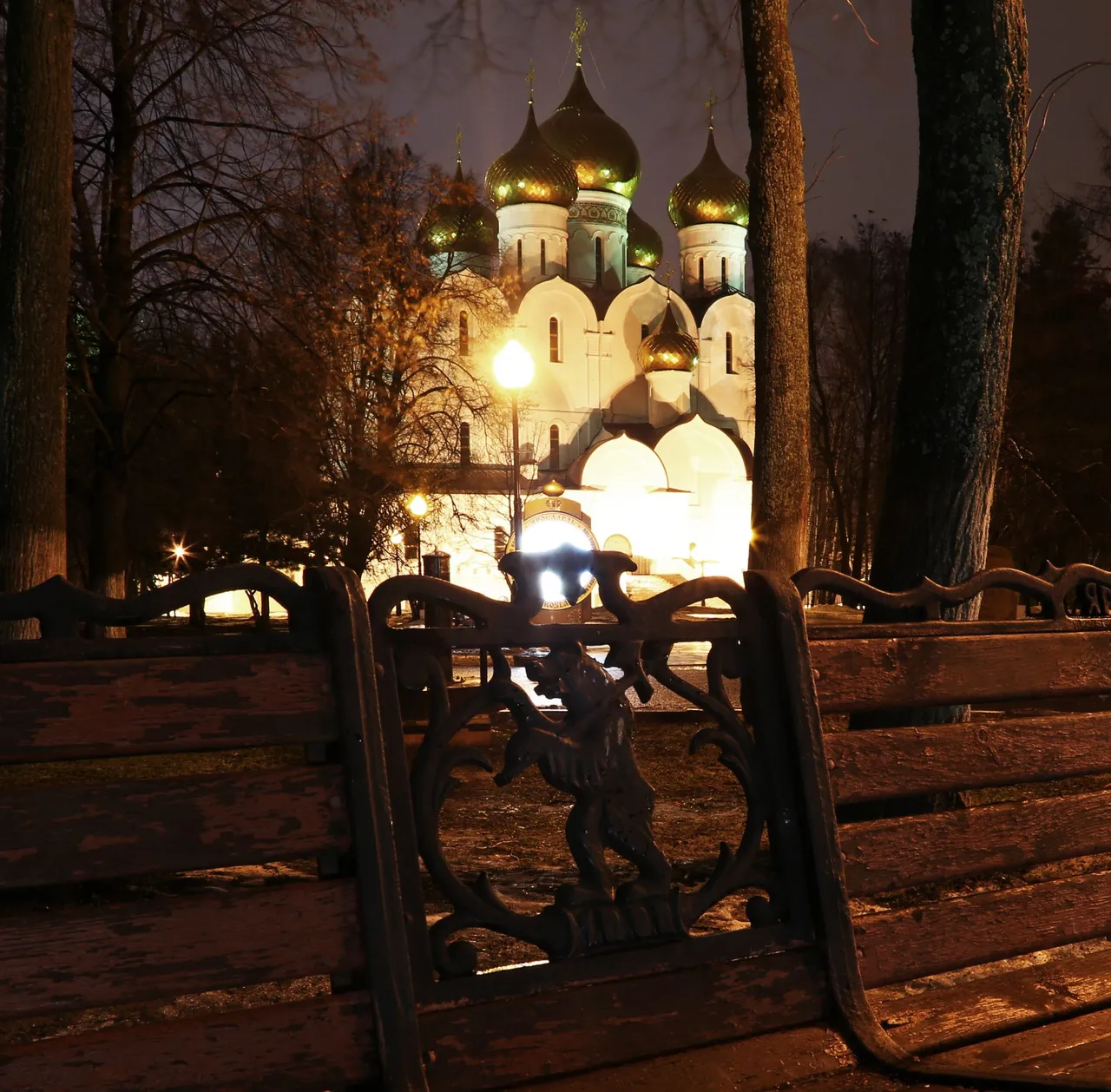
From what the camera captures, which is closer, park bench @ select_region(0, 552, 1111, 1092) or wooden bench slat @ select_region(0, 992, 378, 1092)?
wooden bench slat @ select_region(0, 992, 378, 1092)

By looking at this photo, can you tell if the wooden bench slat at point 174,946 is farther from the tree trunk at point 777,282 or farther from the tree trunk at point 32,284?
the tree trunk at point 777,282

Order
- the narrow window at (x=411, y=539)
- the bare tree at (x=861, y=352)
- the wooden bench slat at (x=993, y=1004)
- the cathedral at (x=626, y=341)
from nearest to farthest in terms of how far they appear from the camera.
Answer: the wooden bench slat at (x=993, y=1004) < the narrow window at (x=411, y=539) < the bare tree at (x=861, y=352) < the cathedral at (x=626, y=341)

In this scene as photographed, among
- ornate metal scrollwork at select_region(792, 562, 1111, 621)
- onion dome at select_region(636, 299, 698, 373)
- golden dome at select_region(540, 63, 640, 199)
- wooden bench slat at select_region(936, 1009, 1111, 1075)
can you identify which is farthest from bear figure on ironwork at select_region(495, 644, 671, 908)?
golden dome at select_region(540, 63, 640, 199)

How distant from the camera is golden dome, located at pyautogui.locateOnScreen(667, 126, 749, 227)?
2265 inches

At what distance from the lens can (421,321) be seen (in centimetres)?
1705

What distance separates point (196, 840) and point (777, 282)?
689cm

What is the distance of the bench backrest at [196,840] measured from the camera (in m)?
1.98

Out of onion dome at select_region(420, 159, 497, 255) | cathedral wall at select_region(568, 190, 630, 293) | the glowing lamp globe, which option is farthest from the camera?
cathedral wall at select_region(568, 190, 630, 293)

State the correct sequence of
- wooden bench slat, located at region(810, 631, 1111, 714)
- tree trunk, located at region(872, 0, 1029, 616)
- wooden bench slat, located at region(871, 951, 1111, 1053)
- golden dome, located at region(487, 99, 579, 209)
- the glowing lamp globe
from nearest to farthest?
wooden bench slat, located at region(871, 951, 1111, 1053), wooden bench slat, located at region(810, 631, 1111, 714), tree trunk, located at region(872, 0, 1029, 616), the glowing lamp globe, golden dome, located at region(487, 99, 579, 209)

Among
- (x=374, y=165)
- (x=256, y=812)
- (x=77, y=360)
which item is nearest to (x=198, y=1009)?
(x=256, y=812)

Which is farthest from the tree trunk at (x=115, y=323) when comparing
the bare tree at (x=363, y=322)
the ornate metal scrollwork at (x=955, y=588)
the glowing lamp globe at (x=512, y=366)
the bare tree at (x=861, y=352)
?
the bare tree at (x=861, y=352)

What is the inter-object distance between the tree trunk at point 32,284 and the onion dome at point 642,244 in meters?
52.7

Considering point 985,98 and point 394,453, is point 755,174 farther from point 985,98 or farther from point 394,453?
point 394,453

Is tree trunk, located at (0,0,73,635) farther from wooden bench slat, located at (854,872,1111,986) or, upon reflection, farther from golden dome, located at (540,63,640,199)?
golden dome, located at (540,63,640,199)
